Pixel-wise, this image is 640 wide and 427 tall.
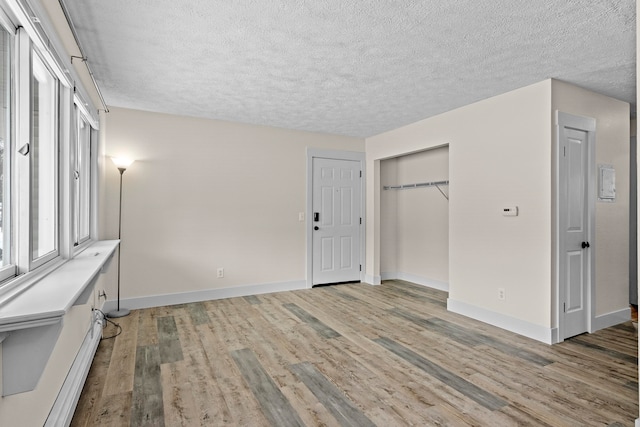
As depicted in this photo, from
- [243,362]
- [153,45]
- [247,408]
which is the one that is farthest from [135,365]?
[153,45]

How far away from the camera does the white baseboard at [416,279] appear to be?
5168mm

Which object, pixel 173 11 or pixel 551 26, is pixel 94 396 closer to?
pixel 173 11

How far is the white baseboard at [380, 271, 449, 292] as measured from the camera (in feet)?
17.0

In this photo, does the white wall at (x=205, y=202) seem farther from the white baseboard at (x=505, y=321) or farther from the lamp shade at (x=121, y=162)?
the white baseboard at (x=505, y=321)

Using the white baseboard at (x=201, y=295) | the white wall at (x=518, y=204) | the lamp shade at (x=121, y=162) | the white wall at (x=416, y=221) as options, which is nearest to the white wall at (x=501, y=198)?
the white wall at (x=518, y=204)

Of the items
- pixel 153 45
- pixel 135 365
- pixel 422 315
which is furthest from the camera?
pixel 422 315

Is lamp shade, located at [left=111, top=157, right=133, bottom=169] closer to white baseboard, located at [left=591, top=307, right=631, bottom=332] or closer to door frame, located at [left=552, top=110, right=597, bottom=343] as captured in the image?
door frame, located at [left=552, top=110, right=597, bottom=343]

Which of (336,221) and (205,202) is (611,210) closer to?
(336,221)

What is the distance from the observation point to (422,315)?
155 inches

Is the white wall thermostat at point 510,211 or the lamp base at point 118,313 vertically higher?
the white wall thermostat at point 510,211

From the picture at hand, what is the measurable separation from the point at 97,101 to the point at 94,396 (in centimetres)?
287

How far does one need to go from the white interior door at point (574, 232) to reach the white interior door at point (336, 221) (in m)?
3.00

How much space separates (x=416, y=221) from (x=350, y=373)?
3.53 metres

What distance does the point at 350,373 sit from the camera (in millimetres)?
2570
